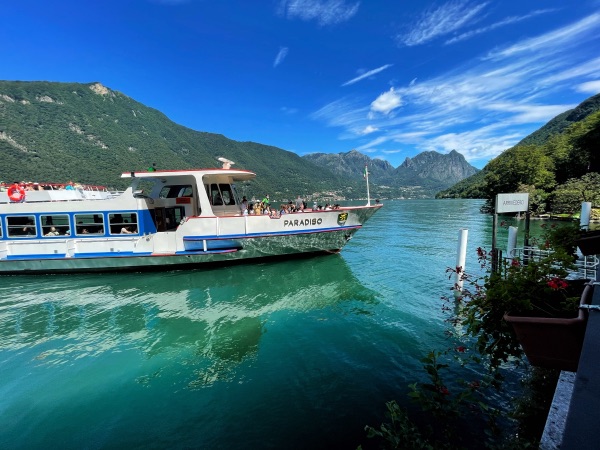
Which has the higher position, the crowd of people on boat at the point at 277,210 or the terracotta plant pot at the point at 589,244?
the crowd of people on boat at the point at 277,210

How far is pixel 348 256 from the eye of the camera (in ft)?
63.9

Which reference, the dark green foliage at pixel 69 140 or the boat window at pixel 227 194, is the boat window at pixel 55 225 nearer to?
the boat window at pixel 227 194

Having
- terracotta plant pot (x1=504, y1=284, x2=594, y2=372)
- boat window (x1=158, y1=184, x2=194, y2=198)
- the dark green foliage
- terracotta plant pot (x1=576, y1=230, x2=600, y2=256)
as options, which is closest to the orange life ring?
boat window (x1=158, y1=184, x2=194, y2=198)

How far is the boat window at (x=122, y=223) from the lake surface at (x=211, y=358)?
8.79 ft

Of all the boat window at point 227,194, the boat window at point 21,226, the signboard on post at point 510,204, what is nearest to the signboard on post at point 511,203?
the signboard on post at point 510,204

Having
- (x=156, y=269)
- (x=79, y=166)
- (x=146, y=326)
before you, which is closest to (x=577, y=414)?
(x=146, y=326)

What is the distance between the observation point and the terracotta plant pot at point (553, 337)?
2.73m

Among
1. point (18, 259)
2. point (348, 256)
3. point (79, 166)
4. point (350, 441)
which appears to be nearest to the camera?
point (350, 441)

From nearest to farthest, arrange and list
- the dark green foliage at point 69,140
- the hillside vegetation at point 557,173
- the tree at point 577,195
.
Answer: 1. the tree at point 577,195
2. the hillside vegetation at point 557,173
3. the dark green foliage at point 69,140

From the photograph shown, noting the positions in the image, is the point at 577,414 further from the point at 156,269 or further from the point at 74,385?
the point at 156,269

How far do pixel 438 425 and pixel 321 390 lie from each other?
208cm

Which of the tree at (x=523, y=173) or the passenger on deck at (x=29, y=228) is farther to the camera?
the tree at (x=523, y=173)

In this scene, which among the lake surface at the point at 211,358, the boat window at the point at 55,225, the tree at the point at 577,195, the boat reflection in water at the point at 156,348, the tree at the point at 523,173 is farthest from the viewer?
the tree at the point at 523,173

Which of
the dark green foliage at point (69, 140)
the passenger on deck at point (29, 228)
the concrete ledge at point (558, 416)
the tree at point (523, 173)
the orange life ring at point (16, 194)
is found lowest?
the concrete ledge at point (558, 416)
